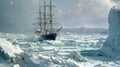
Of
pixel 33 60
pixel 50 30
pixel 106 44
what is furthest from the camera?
pixel 50 30

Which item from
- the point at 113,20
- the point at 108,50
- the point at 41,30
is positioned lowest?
the point at 41,30

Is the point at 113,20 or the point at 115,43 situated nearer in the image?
the point at 115,43

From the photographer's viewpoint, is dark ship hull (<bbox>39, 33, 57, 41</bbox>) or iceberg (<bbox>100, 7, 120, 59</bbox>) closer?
iceberg (<bbox>100, 7, 120, 59</bbox>)

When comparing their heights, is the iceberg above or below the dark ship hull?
above

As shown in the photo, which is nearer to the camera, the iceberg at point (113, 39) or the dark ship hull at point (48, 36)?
the iceberg at point (113, 39)

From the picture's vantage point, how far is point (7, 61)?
16.9 m

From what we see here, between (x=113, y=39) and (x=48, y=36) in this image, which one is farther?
(x=48, y=36)

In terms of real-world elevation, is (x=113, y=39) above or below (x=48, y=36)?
above

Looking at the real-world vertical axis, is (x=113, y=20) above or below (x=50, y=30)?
above

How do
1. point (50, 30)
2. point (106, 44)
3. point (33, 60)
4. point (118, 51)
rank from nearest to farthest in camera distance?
point (33, 60)
point (118, 51)
point (106, 44)
point (50, 30)

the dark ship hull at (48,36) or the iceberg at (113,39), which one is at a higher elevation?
the iceberg at (113,39)

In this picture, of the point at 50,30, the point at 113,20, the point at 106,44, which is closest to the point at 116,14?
the point at 113,20

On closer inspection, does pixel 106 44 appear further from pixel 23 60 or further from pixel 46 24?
pixel 46 24

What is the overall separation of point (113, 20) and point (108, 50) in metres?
4.06
